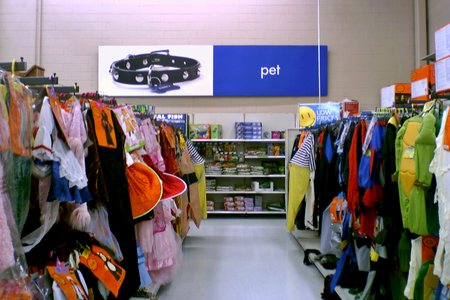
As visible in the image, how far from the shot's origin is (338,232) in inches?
148

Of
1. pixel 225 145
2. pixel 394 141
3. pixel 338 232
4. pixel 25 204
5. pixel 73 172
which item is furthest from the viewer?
pixel 225 145

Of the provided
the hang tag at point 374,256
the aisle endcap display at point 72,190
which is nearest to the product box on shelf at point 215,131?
the aisle endcap display at point 72,190

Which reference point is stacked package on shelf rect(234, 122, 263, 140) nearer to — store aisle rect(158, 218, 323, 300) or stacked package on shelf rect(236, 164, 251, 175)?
stacked package on shelf rect(236, 164, 251, 175)

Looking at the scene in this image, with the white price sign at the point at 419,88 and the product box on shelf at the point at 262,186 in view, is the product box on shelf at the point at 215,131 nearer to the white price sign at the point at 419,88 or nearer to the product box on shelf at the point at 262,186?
the product box on shelf at the point at 262,186

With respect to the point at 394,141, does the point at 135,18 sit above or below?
above

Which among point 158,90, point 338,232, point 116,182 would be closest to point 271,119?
point 158,90

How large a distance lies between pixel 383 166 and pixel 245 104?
225 inches

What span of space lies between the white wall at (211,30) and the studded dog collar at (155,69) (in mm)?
355

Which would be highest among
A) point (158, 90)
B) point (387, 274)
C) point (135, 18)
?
point (135, 18)

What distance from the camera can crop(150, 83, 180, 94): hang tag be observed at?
8.04 metres

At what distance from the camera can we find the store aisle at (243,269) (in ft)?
11.8

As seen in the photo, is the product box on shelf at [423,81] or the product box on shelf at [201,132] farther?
the product box on shelf at [201,132]

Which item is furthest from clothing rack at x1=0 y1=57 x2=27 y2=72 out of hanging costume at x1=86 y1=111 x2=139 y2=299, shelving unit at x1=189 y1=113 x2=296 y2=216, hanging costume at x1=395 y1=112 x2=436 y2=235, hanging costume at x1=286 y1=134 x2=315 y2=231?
shelving unit at x1=189 y1=113 x2=296 y2=216

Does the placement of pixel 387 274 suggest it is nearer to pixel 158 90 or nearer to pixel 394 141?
pixel 394 141
